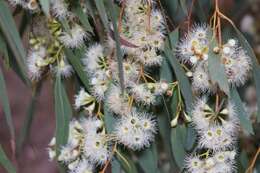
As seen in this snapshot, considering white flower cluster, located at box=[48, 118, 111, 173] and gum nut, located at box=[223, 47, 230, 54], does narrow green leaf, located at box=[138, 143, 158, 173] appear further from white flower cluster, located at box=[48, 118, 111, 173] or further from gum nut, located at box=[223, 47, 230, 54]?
gum nut, located at box=[223, 47, 230, 54]

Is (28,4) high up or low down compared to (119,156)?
up

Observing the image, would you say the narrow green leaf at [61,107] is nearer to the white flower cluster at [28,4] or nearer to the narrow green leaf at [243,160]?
the white flower cluster at [28,4]

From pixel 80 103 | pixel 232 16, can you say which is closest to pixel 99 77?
pixel 80 103

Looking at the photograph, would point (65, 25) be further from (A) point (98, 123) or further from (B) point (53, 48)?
(A) point (98, 123)

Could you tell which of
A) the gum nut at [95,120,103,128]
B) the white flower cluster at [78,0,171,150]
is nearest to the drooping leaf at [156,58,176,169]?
the white flower cluster at [78,0,171,150]

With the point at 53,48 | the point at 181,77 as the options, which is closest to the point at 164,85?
the point at 181,77
